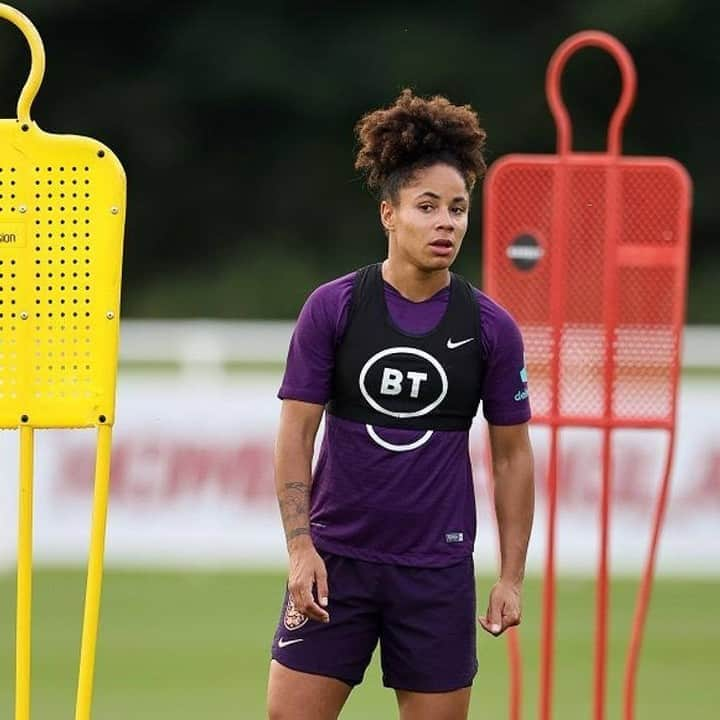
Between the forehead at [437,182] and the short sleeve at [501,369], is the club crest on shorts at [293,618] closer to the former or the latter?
the short sleeve at [501,369]

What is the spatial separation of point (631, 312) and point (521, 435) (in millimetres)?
1239

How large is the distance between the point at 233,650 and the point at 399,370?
14.1ft

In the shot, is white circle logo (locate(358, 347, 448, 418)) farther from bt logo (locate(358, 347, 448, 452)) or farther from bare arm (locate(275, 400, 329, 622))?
bare arm (locate(275, 400, 329, 622))

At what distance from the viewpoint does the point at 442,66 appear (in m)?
20.2

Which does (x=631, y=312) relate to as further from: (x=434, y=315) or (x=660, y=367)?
(x=434, y=315)

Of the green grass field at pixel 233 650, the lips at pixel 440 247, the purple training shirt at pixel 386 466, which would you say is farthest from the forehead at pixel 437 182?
the green grass field at pixel 233 650

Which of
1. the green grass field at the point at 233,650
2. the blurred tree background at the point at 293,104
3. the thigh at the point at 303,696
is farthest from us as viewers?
the blurred tree background at the point at 293,104

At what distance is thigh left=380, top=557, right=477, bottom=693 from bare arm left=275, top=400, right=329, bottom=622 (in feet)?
0.52

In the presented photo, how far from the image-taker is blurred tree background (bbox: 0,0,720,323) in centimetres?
1984

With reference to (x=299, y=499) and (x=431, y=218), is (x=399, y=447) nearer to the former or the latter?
(x=299, y=499)

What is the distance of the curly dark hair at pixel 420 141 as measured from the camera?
456 cm

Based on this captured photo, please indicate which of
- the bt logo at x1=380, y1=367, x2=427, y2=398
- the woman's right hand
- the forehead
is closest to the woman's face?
the forehead

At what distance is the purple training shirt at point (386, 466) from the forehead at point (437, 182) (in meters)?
0.22

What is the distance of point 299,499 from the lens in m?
4.48
